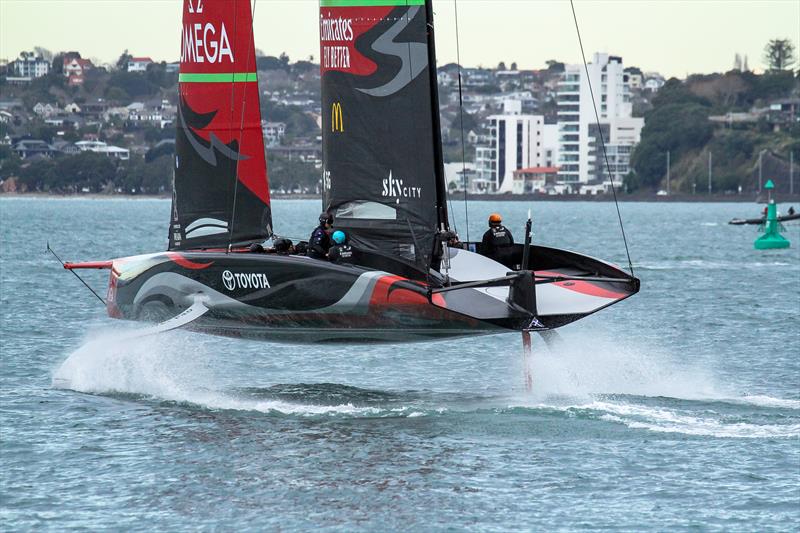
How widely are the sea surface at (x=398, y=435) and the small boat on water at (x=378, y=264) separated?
3.14ft

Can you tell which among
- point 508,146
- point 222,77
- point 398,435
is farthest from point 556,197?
point 398,435

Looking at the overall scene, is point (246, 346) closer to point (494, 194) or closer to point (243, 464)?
point (243, 464)

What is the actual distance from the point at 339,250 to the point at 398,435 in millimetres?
2185

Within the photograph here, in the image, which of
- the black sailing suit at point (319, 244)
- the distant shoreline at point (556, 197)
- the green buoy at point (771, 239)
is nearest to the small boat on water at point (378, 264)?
the black sailing suit at point (319, 244)

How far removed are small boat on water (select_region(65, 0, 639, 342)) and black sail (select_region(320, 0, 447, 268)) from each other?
0.04ft

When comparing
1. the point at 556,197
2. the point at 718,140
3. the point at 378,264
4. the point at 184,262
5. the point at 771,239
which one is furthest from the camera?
the point at 556,197

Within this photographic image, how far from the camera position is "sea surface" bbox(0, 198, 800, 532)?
11430 mm

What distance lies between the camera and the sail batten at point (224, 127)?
59.5 ft

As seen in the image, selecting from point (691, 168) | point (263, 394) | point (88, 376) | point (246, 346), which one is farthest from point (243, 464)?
point (691, 168)

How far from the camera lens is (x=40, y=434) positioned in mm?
14234

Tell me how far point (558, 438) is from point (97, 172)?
567ft

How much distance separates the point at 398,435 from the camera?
14023 millimetres

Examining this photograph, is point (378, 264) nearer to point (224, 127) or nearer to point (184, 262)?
point (184, 262)

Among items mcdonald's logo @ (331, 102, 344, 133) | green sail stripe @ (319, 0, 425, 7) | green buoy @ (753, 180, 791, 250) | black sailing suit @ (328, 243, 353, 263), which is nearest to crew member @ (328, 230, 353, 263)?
black sailing suit @ (328, 243, 353, 263)
